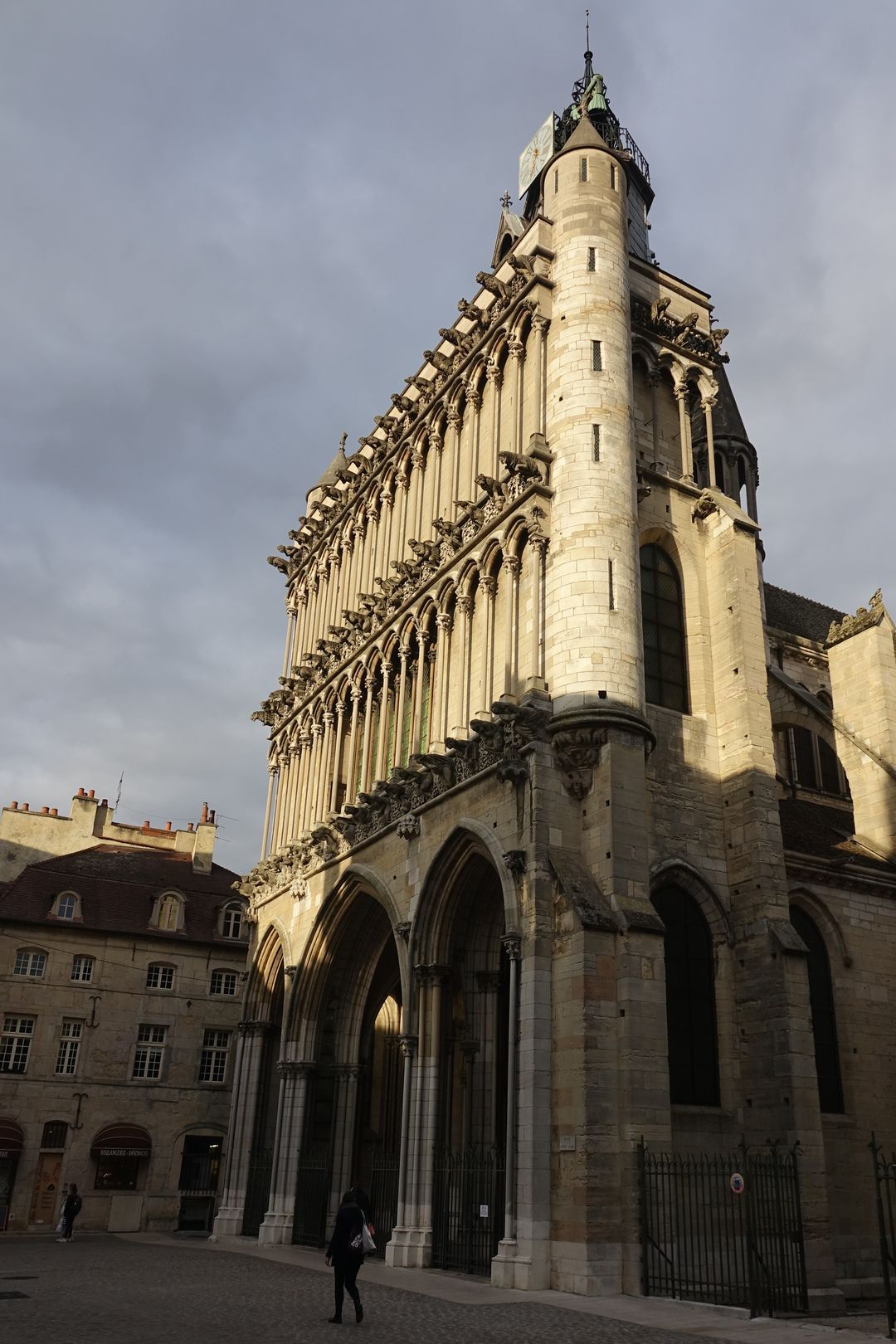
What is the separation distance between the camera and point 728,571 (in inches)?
907

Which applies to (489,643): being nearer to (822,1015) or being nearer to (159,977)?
(822,1015)

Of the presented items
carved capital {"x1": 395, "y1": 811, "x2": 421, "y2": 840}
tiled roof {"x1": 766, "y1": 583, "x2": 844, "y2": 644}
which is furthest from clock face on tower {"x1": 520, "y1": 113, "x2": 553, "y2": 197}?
carved capital {"x1": 395, "y1": 811, "x2": 421, "y2": 840}

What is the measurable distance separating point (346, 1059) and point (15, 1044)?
→ 14909 mm

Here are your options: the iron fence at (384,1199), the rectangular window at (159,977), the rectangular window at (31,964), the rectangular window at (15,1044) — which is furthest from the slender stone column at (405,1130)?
the rectangular window at (31,964)

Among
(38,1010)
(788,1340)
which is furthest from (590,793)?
(38,1010)

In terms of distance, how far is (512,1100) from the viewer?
1727cm

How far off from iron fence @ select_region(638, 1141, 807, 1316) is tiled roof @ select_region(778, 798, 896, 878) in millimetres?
7372

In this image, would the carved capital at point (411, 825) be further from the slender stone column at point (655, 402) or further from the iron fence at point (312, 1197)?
the slender stone column at point (655, 402)

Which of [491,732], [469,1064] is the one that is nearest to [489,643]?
[491,732]

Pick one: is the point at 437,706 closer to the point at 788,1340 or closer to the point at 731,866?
the point at 731,866

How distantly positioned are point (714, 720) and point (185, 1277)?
13.4m

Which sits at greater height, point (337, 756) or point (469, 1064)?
point (337, 756)

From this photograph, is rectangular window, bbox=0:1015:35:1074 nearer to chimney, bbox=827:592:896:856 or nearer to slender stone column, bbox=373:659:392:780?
slender stone column, bbox=373:659:392:780

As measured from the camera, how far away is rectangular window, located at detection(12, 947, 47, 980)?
36.5m
